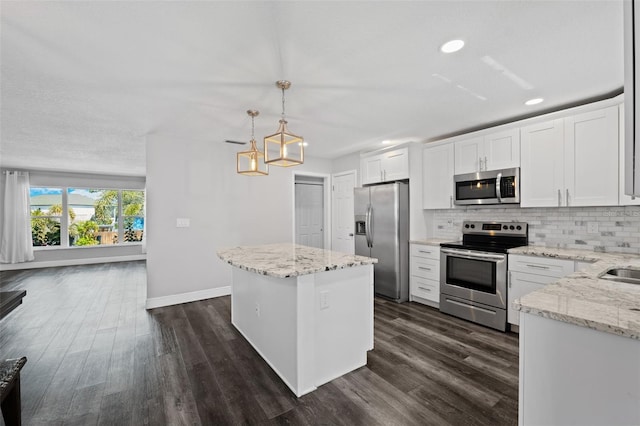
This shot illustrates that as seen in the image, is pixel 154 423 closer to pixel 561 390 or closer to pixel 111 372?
pixel 111 372

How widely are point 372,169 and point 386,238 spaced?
124 centimetres

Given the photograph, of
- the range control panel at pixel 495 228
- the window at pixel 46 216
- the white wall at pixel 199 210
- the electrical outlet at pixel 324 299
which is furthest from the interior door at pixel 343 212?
the window at pixel 46 216

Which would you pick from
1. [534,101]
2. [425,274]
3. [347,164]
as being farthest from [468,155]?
[347,164]

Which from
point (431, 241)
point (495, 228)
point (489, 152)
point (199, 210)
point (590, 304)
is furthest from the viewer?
point (199, 210)

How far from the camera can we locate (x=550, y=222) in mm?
3203

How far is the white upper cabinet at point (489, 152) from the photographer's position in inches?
128

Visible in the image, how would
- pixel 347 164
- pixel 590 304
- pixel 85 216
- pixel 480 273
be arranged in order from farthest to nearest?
pixel 85 216, pixel 347 164, pixel 480 273, pixel 590 304

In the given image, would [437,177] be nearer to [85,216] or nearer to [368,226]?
[368,226]

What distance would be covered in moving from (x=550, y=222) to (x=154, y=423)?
13.5ft

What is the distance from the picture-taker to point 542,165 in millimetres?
3041

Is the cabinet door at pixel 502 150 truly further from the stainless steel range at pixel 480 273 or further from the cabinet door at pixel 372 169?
the cabinet door at pixel 372 169

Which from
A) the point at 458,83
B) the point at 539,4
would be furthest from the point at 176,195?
the point at 539,4

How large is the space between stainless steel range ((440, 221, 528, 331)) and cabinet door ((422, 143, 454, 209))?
0.52 m

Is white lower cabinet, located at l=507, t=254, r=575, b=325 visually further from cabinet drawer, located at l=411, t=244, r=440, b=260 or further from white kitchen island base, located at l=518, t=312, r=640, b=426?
white kitchen island base, located at l=518, t=312, r=640, b=426
